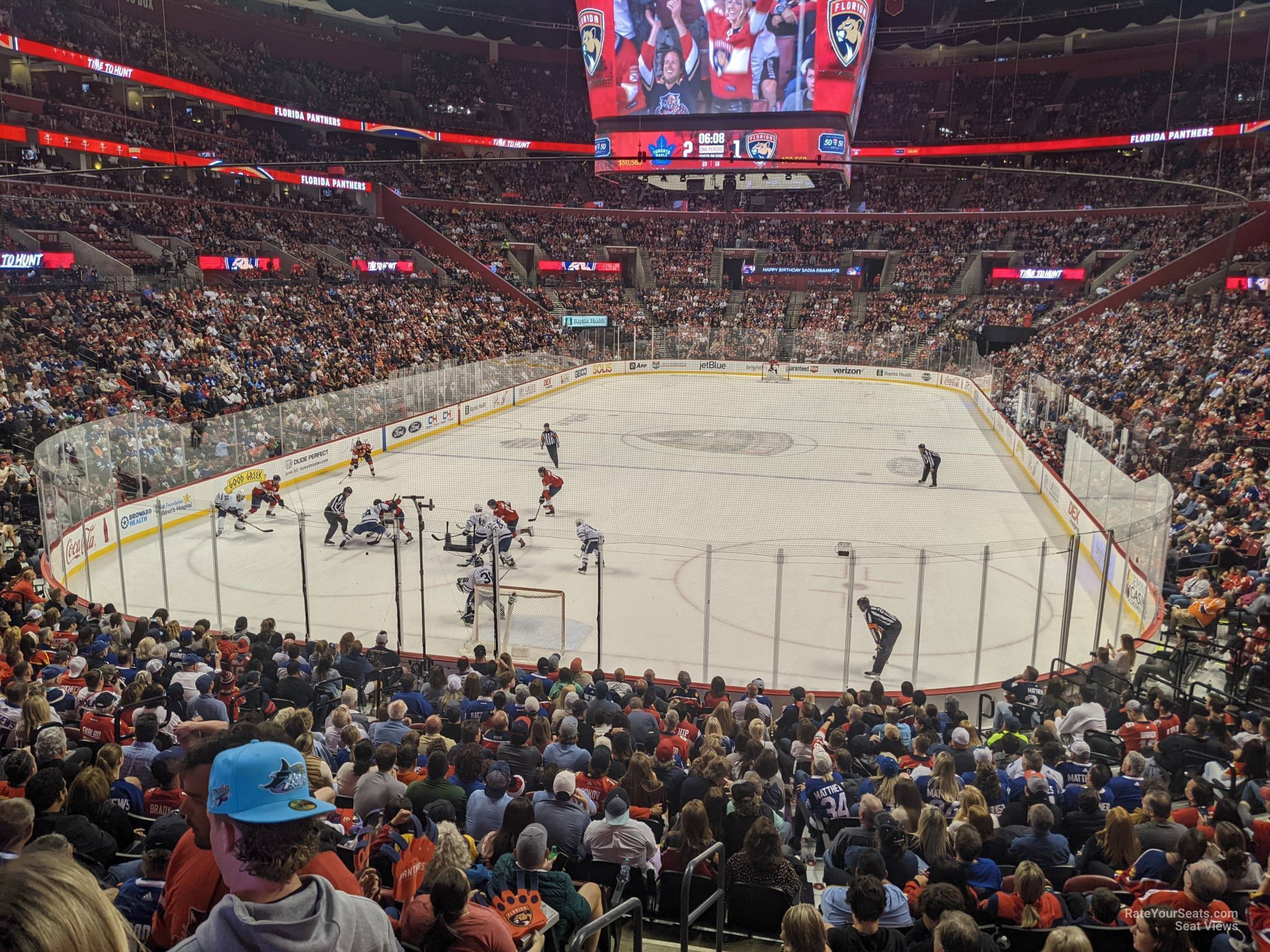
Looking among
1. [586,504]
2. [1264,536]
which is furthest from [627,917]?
[586,504]

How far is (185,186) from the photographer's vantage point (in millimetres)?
40188

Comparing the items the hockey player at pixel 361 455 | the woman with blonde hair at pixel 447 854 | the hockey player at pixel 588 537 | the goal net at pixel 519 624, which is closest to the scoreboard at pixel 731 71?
the hockey player at pixel 361 455

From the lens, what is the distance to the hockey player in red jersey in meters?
34.6

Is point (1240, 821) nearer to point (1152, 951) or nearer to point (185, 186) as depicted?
point (1152, 951)

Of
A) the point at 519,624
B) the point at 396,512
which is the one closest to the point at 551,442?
the point at 396,512

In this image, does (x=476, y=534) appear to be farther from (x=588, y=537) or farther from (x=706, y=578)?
(x=706, y=578)

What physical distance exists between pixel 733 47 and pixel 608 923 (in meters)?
36.6

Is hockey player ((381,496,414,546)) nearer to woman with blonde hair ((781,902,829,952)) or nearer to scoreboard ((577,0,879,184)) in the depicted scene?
woman with blonde hair ((781,902,829,952))

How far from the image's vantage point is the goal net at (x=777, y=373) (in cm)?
4478

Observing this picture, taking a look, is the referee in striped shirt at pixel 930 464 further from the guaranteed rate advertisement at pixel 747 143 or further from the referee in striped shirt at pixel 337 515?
the guaranteed rate advertisement at pixel 747 143

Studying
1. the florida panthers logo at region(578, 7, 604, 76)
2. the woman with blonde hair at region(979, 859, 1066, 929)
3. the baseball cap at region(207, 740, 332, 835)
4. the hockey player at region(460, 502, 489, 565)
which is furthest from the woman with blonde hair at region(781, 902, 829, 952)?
the florida panthers logo at region(578, 7, 604, 76)

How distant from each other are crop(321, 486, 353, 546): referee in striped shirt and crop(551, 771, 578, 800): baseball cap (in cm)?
1203

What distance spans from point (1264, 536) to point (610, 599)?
9273 mm

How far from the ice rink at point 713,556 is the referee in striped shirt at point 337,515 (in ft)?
1.24
